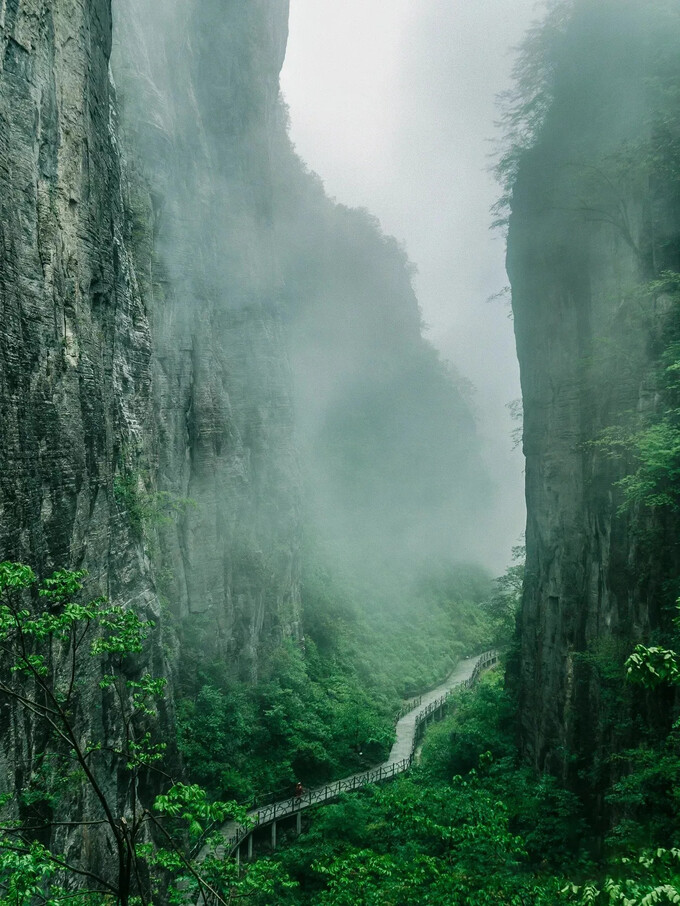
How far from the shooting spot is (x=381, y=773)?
23625 millimetres

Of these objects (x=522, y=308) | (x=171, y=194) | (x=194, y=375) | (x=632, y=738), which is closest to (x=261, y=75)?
(x=171, y=194)

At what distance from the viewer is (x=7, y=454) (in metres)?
8.57

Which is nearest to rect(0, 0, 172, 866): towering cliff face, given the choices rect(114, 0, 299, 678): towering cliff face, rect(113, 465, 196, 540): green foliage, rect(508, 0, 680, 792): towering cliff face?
rect(113, 465, 196, 540): green foliage

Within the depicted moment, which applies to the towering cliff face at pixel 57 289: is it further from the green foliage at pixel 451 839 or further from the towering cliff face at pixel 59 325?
the green foliage at pixel 451 839

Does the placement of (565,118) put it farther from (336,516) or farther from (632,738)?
(336,516)

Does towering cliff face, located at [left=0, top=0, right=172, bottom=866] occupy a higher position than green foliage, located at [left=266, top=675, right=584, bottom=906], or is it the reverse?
towering cliff face, located at [left=0, top=0, right=172, bottom=866]

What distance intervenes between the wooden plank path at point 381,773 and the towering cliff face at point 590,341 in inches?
313

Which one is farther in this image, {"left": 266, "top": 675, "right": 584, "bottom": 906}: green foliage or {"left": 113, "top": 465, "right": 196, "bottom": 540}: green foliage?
{"left": 113, "top": 465, "right": 196, "bottom": 540}: green foliage

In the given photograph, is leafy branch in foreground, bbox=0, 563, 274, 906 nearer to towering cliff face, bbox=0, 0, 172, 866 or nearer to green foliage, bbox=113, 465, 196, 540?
towering cliff face, bbox=0, 0, 172, 866

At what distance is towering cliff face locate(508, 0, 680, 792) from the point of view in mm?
13031

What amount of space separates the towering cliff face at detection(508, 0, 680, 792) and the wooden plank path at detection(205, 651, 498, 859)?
795cm

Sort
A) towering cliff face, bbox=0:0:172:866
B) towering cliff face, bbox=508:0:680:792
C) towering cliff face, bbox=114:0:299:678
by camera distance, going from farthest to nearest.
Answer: towering cliff face, bbox=114:0:299:678 < towering cliff face, bbox=508:0:680:792 < towering cliff face, bbox=0:0:172:866

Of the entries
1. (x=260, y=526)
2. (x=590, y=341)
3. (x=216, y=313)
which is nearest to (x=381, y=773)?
(x=260, y=526)

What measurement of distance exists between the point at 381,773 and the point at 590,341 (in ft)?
63.5
